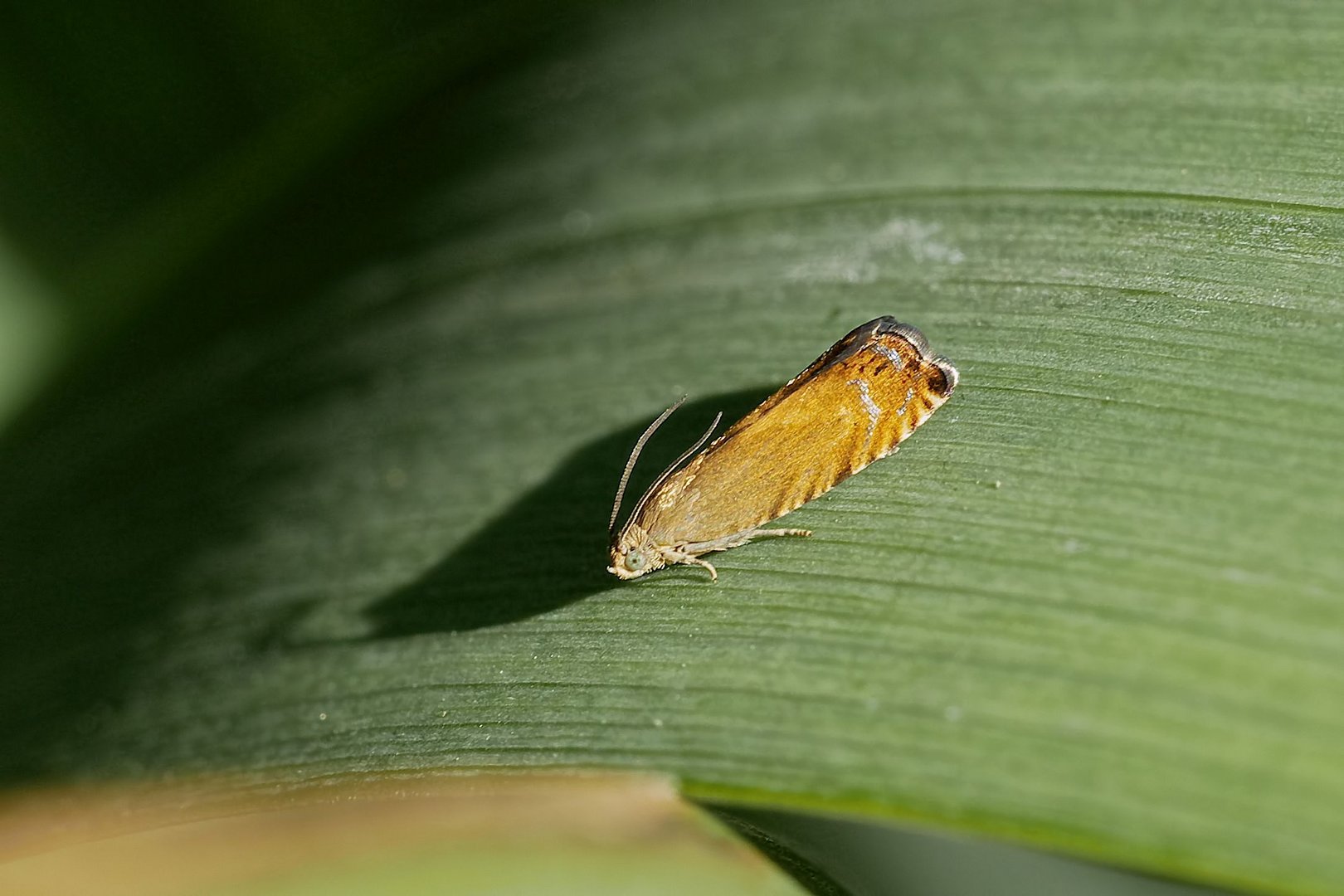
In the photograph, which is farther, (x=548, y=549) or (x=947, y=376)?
(x=548, y=549)

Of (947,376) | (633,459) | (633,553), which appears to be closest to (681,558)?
(633,553)

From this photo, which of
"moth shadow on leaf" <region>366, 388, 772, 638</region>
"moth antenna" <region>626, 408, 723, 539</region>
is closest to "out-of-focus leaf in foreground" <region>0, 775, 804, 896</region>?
"moth shadow on leaf" <region>366, 388, 772, 638</region>

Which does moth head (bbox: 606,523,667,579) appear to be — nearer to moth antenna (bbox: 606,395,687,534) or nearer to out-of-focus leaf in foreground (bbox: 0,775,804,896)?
moth antenna (bbox: 606,395,687,534)

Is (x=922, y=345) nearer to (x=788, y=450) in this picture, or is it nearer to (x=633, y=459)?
(x=788, y=450)

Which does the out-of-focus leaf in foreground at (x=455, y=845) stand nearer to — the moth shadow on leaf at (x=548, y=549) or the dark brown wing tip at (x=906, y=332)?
the moth shadow on leaf at (x=548, y=549)

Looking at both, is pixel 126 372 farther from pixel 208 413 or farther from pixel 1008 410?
pixel 1008 410

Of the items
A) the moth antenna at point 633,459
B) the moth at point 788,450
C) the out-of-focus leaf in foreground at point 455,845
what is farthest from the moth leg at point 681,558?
the out-of-focus leaf in foreground at point 455,845
